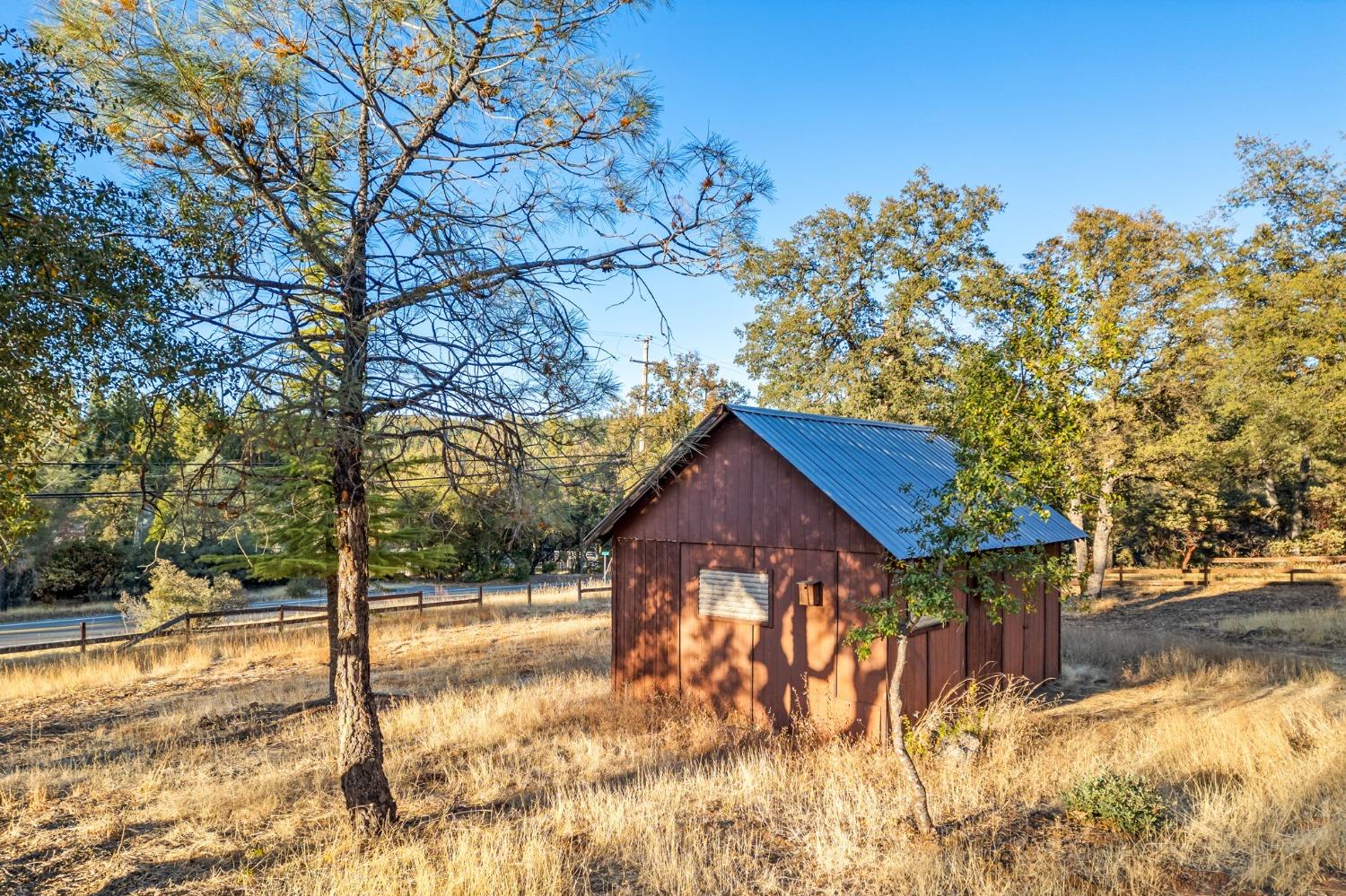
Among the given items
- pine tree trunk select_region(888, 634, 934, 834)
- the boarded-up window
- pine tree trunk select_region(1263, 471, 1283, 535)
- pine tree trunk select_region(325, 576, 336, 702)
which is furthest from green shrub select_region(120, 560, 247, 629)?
pine tree trunk select_region(1263, 471, 1283, 535)

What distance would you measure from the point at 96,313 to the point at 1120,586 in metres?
29.6

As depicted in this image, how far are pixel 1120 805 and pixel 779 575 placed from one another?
4.53 metres

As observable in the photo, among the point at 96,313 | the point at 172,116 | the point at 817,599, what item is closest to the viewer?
the point at 96,313

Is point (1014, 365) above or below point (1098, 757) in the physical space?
above

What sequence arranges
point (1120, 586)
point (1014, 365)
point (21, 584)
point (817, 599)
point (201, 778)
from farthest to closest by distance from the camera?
1. point (21, 584)
2. point (1120, 586)
3. point (817, 599)
4. point (201, 778)
5. point (1014, 365)

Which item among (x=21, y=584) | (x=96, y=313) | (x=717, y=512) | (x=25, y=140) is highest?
(x=25, y=140)

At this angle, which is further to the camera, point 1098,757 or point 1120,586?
point 1120,586

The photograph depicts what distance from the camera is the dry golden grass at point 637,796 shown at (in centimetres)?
521

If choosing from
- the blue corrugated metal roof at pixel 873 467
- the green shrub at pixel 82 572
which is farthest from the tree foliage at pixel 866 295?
the green shrub at pixel 82 572

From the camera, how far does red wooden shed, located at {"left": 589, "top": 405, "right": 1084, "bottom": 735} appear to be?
29.8 feet

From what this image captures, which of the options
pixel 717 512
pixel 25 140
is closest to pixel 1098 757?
pixel 717 512

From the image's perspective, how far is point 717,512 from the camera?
10.4 meters

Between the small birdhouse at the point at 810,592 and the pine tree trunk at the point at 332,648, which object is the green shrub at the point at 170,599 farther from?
the small birdhouse at the point at 810,592

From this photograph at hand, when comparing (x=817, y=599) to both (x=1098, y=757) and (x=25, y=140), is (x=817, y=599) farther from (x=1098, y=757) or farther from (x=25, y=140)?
(x=25, y=140)
